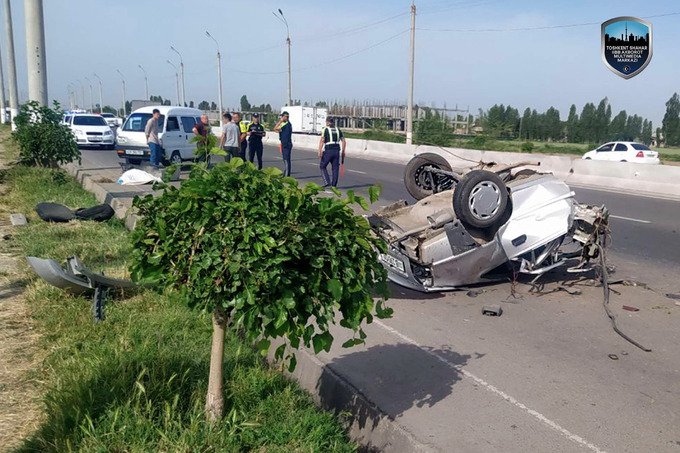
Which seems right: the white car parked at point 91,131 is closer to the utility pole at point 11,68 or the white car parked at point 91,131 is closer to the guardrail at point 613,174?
the utility pole at point 11,68

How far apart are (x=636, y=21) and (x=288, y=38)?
2699cm

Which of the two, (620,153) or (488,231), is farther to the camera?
(620,153)

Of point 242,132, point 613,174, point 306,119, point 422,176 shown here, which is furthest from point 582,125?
point 422,176

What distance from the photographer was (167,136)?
18.9m

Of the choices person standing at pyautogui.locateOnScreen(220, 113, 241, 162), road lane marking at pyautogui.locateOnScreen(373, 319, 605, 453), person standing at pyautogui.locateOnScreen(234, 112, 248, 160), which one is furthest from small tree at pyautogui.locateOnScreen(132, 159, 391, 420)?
person standing at pyautogui.locateOnScreen(234, 112, 248, 160)

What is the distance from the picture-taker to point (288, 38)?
4341cm

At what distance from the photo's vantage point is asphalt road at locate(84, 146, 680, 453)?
373cm

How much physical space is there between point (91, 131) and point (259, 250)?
94.2 feet

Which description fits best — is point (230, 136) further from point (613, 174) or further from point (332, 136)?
point (613, 174)

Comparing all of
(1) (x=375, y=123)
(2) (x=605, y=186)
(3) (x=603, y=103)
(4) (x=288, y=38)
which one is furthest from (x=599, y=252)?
(3) (x=603, y=103)

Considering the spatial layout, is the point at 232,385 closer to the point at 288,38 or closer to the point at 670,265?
the point at 670,265

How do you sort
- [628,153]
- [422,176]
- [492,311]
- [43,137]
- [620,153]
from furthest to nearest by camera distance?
[620,153], [628,153], [43,137], [422,176], [492,311]

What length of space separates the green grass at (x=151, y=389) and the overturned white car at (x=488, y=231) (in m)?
2.30

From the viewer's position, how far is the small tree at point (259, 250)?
2.87 m
